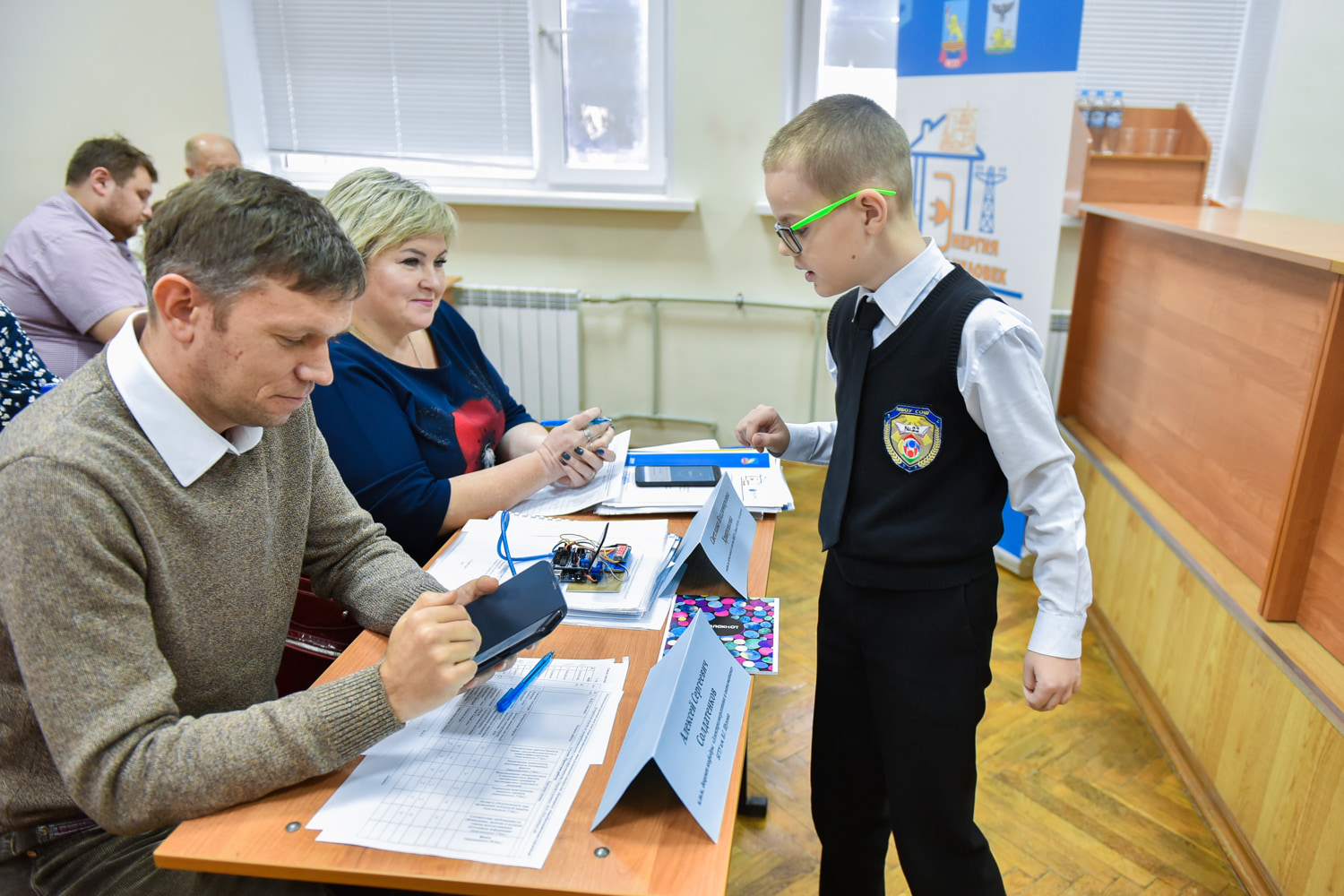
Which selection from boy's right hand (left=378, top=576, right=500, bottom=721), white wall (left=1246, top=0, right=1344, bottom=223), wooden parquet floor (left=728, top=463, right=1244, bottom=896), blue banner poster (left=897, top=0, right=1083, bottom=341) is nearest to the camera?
boy's right hand (left=378, top=576, right=500, bottom=721)

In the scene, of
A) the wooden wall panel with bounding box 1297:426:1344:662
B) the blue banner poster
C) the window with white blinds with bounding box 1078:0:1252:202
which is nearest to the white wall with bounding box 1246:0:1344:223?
the window with white blinds with bounding box 1078:0:1252:202

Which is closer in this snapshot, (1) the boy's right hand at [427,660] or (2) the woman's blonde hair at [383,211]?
(1) the boy's right hand at [427,660]

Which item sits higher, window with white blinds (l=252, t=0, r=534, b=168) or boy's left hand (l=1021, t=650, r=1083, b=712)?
window with white blinds (l=252, t=0, r=534, b=168)

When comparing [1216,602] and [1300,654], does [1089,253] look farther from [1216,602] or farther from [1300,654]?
[1300,654]

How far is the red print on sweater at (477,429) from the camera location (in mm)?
1868

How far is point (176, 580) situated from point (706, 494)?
89cm

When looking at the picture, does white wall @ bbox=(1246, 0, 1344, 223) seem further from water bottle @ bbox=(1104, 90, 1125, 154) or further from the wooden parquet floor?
the wooden parquet floor

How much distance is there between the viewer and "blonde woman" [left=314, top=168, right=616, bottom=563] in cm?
160

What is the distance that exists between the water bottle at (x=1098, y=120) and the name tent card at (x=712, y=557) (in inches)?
98.9

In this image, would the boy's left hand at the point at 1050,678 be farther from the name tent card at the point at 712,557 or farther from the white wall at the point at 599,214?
the white wall at the point at 599,214

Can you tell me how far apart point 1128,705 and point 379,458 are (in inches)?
77.7

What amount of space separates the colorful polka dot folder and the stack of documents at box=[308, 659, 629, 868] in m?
0.16

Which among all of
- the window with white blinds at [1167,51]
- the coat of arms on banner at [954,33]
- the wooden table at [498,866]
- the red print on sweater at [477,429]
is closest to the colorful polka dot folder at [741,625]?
the wooden table at [498,866]

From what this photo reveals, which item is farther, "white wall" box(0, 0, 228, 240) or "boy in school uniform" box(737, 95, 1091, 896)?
"white wall" box(0, 0, 228, 240)
